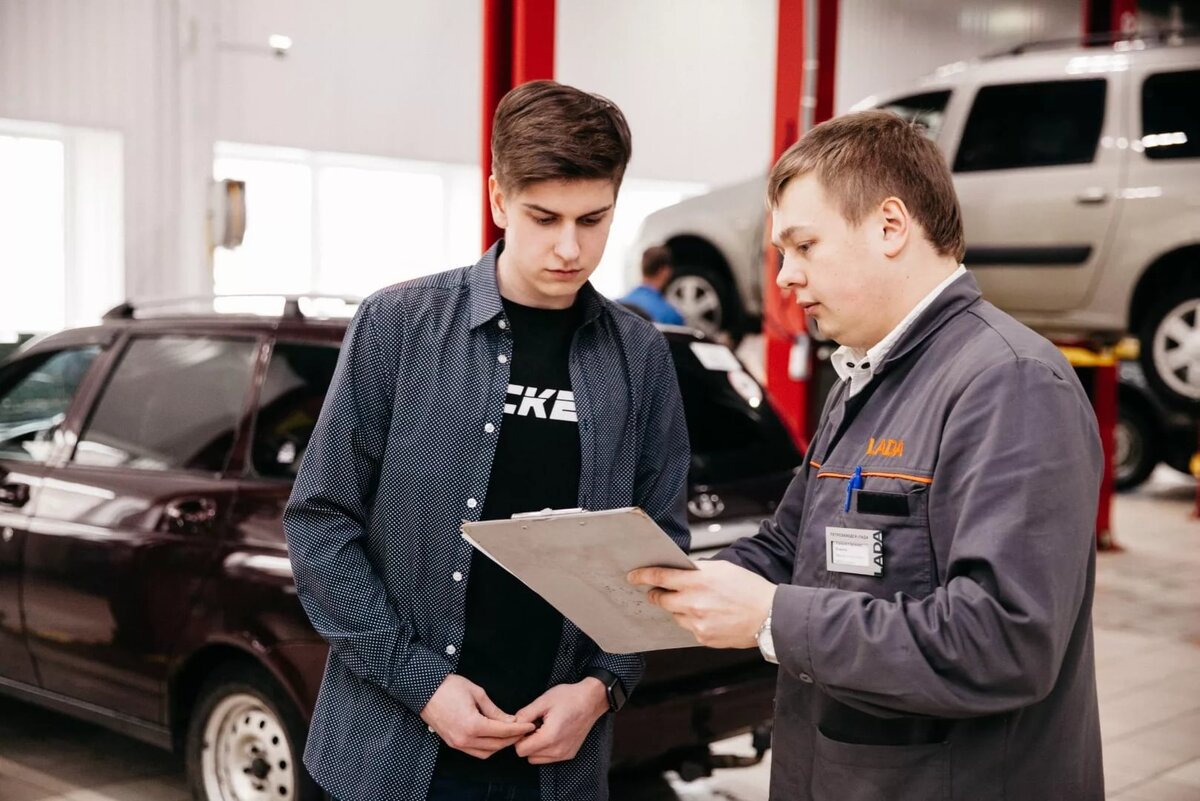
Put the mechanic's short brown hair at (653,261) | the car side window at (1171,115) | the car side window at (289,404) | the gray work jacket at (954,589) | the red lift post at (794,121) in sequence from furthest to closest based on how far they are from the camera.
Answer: the mechanic's short brown hair at (653,261) → the red lift post at (794,121) → the car side window at (1171,115) → the car side window at (289,404) → the gray work jacket at (954,589)

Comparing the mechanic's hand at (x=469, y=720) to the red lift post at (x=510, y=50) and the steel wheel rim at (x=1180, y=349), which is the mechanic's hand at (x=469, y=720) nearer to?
the red lift post at (x=510, y=50)

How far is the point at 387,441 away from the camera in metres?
1.95

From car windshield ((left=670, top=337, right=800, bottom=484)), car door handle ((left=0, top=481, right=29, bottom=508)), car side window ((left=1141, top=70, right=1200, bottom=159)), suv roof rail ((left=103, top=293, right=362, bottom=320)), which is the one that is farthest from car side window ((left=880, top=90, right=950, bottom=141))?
car door handle ((left=0, top=481, right=29, bottom=508))

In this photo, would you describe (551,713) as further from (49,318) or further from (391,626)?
(49,318)

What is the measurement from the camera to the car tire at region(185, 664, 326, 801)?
3.51 meters

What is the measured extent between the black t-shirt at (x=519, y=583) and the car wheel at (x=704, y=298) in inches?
257

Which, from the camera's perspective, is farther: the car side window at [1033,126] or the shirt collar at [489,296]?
the car side window at [1033,126]

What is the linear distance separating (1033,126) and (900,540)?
245 inches

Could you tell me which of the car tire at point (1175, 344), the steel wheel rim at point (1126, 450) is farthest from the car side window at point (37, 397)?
the steel wheel rim at point (1126, 450)

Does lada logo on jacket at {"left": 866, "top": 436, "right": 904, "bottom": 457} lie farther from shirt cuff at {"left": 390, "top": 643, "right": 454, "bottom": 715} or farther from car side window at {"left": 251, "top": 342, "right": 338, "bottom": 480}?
car side window at {"left": 251, "top": 342, "right": 338, "bottom": 480}

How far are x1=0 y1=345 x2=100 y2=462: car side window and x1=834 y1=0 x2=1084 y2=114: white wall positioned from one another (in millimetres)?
13043

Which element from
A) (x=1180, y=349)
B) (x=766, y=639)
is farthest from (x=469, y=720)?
(x=1180, y=349)

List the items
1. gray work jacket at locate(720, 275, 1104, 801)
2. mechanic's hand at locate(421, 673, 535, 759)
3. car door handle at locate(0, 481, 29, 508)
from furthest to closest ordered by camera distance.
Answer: car door handle at locate(0, 481, 29, 508), mechanic's hand at locate(421, 673, 535, 759), gray work jacket at locate(720, 275, 1104, 801)

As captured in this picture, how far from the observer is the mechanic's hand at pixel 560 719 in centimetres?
190
